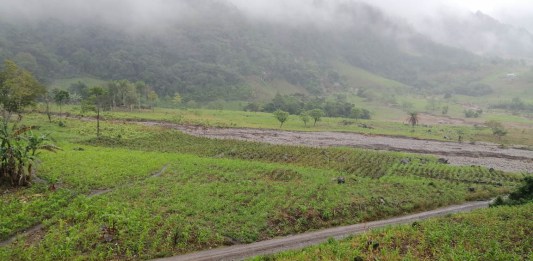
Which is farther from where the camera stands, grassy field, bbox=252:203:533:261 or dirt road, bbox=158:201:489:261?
dirt road, bbox=158:201:489:261

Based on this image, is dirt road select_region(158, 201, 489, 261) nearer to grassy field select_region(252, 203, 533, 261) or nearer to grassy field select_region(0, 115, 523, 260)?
grassy field select_region(0, 115, 523, 260)

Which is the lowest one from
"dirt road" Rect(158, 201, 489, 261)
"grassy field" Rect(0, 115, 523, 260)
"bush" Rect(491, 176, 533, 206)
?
"dirt road" Rect(158, 201, 489, 261)

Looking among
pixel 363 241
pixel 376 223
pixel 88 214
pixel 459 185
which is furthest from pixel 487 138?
pixel 88 214

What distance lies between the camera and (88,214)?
108ft

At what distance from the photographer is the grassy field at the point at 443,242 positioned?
2672 centimetres

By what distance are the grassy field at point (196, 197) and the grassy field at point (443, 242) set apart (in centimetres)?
654

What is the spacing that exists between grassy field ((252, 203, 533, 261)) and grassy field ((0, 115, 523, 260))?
6542 millimetres

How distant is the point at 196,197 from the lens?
39156 mm

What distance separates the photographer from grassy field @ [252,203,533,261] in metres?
26.7

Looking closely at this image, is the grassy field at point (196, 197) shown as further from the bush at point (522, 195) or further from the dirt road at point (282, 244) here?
the bush at point (522, 195)

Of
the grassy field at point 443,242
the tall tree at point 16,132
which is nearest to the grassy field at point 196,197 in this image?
the tall tree at point 16,132

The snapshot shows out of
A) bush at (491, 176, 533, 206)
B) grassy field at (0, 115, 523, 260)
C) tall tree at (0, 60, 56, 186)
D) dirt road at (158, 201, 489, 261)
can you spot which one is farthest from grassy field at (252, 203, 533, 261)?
tall tree at (0, 60, 56, 186)

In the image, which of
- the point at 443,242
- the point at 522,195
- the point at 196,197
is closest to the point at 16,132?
the point at 196,197

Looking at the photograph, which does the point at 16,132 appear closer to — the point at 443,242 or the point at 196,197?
the point at 196,197
